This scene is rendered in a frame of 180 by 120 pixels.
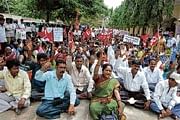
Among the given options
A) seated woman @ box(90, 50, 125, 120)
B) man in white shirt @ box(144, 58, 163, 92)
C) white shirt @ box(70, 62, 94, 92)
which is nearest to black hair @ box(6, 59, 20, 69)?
seated woman @ box(90, 50, 125, 120)

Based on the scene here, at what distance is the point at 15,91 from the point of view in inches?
210

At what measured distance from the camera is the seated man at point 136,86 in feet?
19.8

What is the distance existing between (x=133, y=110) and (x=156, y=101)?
476 mm

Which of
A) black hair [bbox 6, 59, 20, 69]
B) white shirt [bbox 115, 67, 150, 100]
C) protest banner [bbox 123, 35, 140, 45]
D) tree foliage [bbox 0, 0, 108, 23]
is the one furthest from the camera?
tree foliage [bbox 0, 0, 108, 23]

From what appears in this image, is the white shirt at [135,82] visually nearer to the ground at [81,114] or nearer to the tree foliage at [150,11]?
the ground at [81,114]

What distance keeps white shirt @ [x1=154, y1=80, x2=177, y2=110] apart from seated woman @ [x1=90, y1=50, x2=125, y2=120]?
0.85 metres

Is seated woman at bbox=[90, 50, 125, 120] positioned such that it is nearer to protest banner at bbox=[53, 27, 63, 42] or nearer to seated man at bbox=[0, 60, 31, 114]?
seated man at bbox=[0, 60, 31, 114]

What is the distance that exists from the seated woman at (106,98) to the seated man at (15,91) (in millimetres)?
1074

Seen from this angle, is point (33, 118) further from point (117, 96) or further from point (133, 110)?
point (133, 110)

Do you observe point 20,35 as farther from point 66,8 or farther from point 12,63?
point 66,8

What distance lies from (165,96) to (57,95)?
1892 mm

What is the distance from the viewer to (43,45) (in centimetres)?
958

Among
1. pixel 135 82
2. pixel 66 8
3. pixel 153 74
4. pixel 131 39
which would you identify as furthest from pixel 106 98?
pixel 66 8

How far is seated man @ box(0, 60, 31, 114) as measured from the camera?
17.2ft
